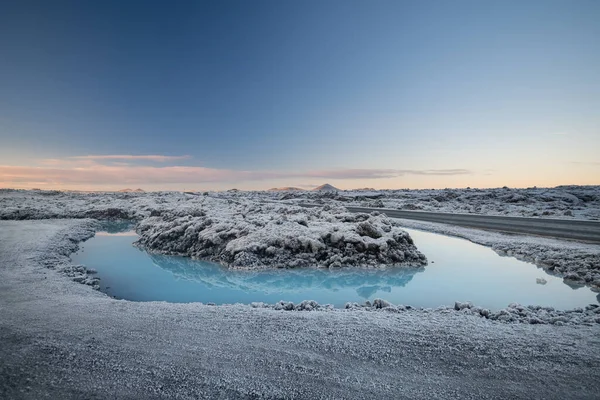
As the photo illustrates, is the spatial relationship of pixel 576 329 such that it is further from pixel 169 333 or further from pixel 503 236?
pixel 503 236

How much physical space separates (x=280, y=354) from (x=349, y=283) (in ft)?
20.0

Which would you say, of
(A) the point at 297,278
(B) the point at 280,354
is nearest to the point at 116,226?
(A) the point at 297,278

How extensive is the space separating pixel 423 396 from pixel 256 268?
332 inches

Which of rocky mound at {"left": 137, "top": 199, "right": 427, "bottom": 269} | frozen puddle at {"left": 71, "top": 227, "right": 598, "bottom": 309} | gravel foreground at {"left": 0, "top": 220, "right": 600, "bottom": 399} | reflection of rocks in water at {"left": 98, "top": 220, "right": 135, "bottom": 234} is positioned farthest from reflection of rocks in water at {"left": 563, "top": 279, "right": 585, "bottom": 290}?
reflection of rocks in water at {"left": 98, "top": 220, "right": 135, "bottom": 234}

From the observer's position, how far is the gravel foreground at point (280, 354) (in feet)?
11.6

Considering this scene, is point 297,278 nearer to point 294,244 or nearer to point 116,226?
point 294,244

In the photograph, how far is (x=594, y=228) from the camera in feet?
57.8

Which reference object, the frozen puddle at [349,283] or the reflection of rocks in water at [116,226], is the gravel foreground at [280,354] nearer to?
the frozen puddle at [349,283]

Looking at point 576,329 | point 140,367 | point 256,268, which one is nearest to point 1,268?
point 256,268

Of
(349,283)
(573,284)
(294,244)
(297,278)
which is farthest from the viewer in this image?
(294,244)

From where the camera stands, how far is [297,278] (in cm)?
1062

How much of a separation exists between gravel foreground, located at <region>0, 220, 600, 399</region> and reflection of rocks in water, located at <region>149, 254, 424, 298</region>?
347cm

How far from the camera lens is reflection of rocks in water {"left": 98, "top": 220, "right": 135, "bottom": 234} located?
939 inches

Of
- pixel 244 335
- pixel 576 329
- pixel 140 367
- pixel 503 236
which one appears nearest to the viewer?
pixel 140 367
